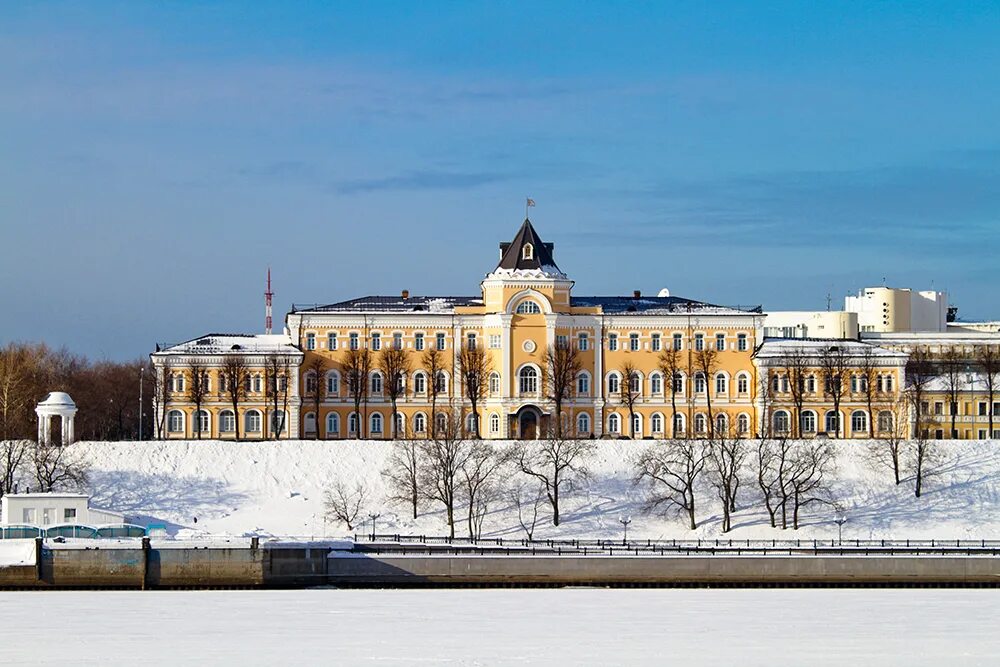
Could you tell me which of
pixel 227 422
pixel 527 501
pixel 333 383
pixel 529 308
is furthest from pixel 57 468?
pixel 529 308

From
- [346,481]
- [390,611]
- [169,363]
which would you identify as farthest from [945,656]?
[169,363]

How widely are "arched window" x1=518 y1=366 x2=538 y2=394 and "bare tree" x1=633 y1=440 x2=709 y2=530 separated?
45.7 feet

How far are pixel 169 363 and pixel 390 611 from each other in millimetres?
46542

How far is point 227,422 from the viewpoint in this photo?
10519 cm

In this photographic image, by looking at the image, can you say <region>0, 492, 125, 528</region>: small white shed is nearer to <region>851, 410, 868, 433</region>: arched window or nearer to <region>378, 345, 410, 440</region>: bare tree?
<region>378, 345, 410, 440</region>: bare tree

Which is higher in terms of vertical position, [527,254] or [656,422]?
[527,254]

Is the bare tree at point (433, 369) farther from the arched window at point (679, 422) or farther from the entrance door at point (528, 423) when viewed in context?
the arched window at point (679, 422)

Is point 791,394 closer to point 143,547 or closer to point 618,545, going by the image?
point 618,545

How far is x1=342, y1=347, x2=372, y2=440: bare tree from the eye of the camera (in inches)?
4149

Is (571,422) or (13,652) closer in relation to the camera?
(13,652)

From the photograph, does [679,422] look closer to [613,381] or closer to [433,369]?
[613,381]

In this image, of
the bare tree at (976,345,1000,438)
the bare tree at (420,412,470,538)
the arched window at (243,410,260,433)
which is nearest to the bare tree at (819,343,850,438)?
the bare tree at (976,345,1000,438)

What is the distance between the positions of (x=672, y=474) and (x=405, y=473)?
11711mm

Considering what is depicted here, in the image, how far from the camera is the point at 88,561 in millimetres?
69750
